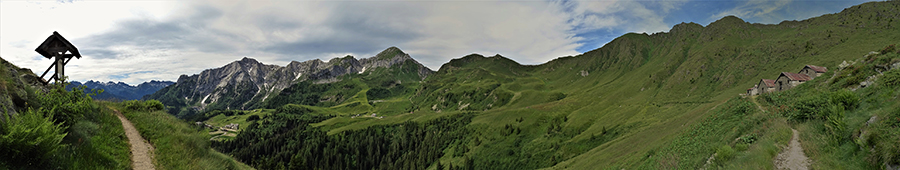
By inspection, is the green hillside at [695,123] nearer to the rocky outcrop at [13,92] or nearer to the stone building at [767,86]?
the stone building at [767,86]

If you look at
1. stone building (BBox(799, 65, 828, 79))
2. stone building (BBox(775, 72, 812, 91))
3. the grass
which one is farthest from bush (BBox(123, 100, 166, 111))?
stone building (BBox(799, 65, 828, 79))

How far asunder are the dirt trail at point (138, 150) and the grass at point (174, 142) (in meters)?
0.21

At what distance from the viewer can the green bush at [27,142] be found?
7160 mm

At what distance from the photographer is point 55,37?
56.6 ft

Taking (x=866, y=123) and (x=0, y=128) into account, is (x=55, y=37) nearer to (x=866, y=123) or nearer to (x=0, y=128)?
(x=0, y=128)

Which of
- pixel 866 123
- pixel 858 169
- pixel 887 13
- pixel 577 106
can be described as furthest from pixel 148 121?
pixel 887 13

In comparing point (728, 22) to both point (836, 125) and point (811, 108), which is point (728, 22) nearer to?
point (811, 108)

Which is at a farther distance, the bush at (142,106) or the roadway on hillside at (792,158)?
the bush at (142,106)

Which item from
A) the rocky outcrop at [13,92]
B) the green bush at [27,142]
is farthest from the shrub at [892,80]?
the rocky outcrop at [13,92]

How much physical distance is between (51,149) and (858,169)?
80.7 ft

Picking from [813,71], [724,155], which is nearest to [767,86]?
[813,71]

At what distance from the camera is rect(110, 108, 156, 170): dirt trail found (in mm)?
11672

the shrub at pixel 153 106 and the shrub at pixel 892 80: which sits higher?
the shrub at pixel 892 80

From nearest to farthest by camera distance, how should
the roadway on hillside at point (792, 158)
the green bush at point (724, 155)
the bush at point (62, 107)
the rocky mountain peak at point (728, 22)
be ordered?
the bush at point (62, 107)
the roadway on hillside at point (792, 158)
the green bush at point (724, 155)
the rocky mountain peak at point (728, 22)
